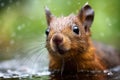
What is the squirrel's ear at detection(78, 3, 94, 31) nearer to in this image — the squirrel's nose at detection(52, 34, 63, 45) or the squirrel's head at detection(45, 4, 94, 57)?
the squirrel's head at detection(45, 4, 94, 57)

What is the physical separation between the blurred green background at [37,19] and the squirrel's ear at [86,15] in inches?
162

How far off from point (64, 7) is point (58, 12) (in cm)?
24

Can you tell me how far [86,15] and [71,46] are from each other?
913 mm

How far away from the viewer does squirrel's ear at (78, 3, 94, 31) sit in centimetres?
663

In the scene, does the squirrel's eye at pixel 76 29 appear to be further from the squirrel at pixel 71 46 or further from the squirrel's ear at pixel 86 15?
the squirrel's ear at pixel 86 15

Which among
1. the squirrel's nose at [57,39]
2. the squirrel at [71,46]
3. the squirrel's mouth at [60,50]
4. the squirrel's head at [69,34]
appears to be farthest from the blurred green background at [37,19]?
the squirrel's nose at [57,39]

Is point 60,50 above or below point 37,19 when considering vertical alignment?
below

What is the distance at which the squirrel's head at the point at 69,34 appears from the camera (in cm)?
571

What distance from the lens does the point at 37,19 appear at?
11.9 m

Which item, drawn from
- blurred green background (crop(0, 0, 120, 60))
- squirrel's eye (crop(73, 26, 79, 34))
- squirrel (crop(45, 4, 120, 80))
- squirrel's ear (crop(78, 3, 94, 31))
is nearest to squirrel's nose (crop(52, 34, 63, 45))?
squirrel (crop(45, 4, 120, 80))

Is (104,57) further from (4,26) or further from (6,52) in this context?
(4,26)

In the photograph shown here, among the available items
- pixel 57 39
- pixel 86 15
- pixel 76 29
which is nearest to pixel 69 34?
pixel 76 29

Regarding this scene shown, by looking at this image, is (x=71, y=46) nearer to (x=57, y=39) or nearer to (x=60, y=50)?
(x=60, y=50)

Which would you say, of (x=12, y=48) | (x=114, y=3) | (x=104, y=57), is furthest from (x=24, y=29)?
(x=104, y=57)
